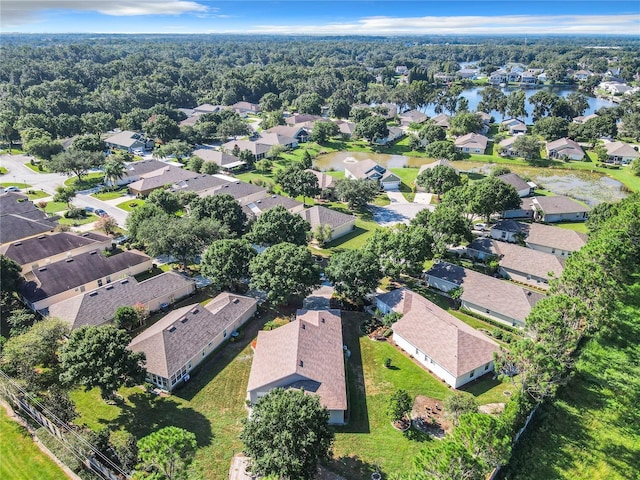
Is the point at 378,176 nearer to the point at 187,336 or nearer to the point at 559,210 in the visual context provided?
the point at 559,210

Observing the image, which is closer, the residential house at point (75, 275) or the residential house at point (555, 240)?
the residential house at point (75, 275)

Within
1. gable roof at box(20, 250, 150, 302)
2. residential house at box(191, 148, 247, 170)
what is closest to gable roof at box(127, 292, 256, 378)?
gable roof at box(20, 250, 150, 302)

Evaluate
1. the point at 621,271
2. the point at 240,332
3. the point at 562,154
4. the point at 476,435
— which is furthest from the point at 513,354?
the point at 562,154

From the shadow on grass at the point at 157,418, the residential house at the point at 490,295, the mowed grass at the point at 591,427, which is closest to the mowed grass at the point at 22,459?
the shadow on grass at the point at 157,418

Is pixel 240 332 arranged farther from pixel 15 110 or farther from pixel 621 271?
pixel 15 110

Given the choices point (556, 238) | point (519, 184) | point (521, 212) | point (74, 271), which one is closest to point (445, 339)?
point (556, 238)

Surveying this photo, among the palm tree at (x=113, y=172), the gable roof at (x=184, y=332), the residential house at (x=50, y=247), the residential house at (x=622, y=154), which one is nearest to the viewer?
the gable roof at (x=184, y=332)

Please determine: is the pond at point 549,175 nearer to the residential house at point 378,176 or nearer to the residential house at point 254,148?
the residential house at point 378,176

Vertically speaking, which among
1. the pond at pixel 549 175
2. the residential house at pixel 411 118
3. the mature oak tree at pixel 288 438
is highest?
the mature oak tree at pixel 288 438
